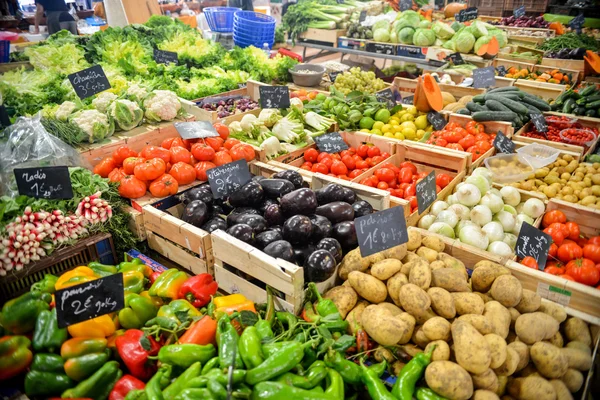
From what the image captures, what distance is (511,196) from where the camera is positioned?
3080 millimetres

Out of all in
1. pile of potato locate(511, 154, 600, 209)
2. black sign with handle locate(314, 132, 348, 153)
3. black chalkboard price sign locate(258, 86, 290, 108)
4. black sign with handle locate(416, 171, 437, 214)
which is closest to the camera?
black sign with handle locate(416, 171, 437, 214)

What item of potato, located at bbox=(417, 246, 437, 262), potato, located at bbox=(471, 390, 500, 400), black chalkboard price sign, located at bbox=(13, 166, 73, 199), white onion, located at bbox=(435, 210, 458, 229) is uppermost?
black chalkboard price sign, located at bbox=(13, 166, 73, 199)

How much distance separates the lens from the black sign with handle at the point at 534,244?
8.05ft

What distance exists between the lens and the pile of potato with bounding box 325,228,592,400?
167 centimetres

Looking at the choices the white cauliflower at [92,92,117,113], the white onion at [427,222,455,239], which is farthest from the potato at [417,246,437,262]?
the white cauliflower at [92,92,117,113]

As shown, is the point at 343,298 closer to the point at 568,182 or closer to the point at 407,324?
the point at 407,324

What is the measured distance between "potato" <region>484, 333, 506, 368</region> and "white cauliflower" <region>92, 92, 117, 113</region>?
3182 millimetres

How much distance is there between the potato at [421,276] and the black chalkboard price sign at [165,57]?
169 inches

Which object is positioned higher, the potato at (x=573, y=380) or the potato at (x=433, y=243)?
the potato at (x=433, y=243)

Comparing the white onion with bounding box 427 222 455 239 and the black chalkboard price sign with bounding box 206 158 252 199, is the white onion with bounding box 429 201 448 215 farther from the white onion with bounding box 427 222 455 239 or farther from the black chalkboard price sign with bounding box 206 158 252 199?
the black chalkboard price sign with bounding box 206 158 252 199

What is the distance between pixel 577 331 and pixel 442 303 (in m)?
0.70

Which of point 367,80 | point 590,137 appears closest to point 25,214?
point 367,80

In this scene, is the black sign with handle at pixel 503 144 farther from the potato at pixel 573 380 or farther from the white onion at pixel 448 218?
the potato at pixel 573 380

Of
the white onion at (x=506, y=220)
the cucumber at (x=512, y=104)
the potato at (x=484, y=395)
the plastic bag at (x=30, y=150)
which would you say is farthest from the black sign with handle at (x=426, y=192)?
the plastic bag at (x=30, y=150)
